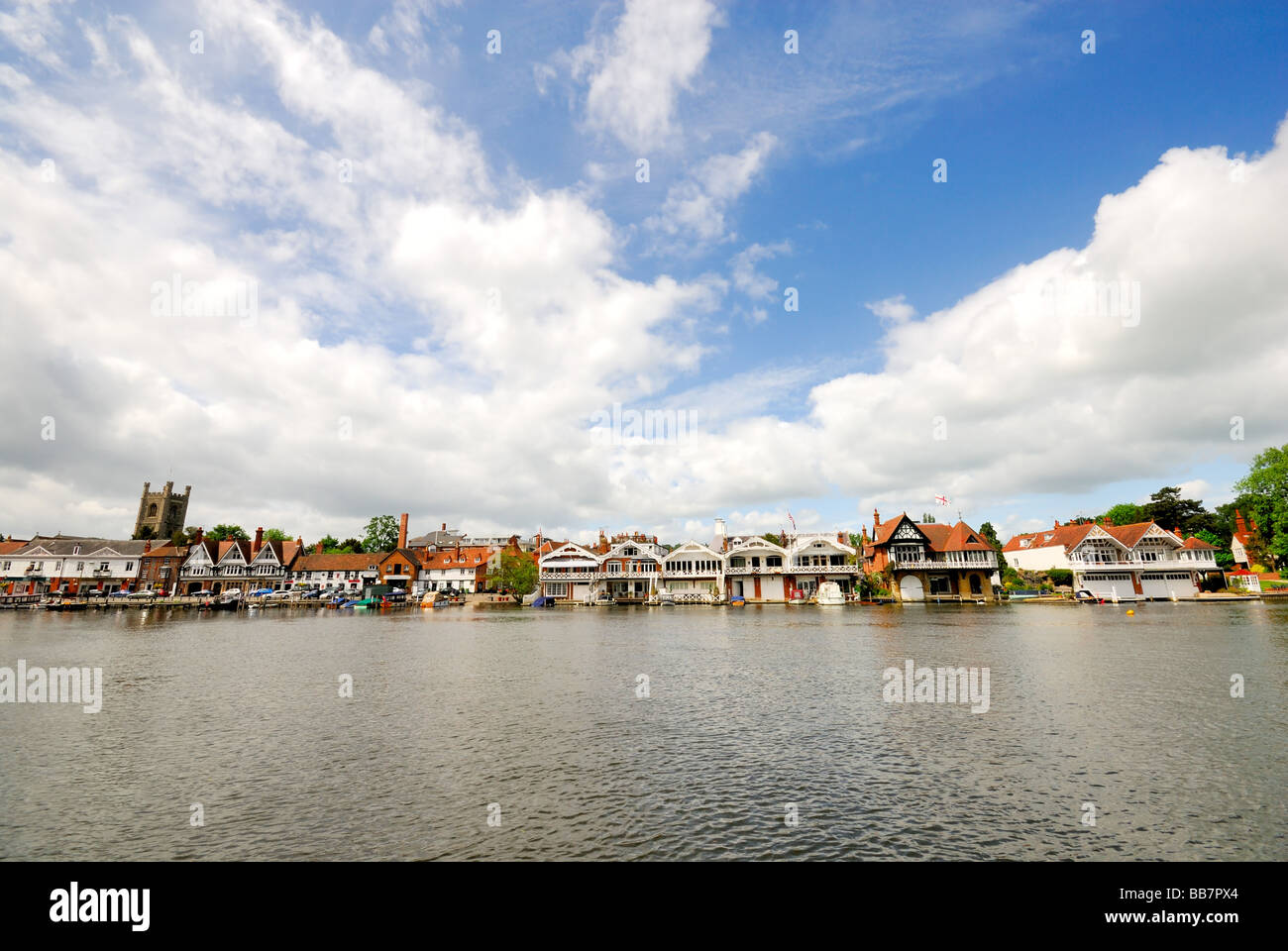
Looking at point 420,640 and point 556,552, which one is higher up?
point 556,552

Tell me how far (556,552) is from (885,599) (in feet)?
164

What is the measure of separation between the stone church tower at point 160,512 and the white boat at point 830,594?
14581 centimetres

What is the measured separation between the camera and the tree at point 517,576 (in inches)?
3861

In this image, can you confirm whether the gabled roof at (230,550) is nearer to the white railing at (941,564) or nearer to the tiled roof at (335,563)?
the tiled roof at (335,563)

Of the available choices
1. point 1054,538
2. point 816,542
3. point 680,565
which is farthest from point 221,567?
point 1054,538

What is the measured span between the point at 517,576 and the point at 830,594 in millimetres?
48614

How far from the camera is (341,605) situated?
9944cm

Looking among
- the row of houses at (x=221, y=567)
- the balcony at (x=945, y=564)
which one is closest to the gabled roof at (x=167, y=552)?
the row of houses at (x=221, y=567)

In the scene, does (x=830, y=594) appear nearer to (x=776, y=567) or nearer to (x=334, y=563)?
(x=776, y=567)

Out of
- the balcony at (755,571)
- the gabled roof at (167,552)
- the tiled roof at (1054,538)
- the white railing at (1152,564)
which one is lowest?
the white railing at (1152,564)

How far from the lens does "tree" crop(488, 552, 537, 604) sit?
322ft

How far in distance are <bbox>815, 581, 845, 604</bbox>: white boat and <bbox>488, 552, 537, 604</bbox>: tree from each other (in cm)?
4542
